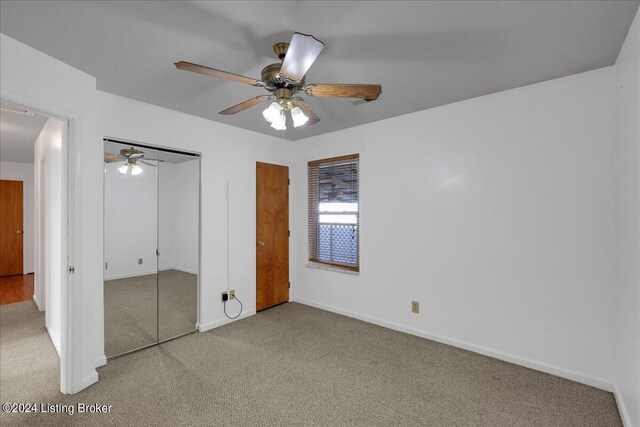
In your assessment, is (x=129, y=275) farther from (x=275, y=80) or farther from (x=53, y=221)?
(x=275, y=80)

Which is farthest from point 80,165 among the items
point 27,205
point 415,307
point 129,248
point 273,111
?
point 27,205

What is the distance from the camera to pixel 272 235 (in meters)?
4.14

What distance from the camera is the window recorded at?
3.78 metres

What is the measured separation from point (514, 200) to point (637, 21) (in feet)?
4.48

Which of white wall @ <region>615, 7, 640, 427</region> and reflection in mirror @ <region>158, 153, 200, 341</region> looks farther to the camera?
reflection in mirror @ <region>158, 153, 200, 341</region>

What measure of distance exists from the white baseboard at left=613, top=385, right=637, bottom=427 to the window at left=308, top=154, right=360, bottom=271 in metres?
2.37

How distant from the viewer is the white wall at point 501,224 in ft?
7.41

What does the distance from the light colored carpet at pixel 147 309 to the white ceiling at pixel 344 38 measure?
1.87m

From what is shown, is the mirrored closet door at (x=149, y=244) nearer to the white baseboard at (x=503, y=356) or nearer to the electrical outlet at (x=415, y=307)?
the white baseboard at (x=503, y=356)

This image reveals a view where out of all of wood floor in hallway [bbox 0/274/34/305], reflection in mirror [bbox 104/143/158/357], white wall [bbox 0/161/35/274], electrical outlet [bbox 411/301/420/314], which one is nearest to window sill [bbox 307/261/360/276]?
electrical outlet [bbox 411/301/420/314]

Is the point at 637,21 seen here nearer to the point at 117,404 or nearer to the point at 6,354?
the point at 117,404

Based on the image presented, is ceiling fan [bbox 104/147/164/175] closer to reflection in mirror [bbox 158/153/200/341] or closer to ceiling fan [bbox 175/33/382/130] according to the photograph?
reflection in mirror [bbox 158/153/200/341]

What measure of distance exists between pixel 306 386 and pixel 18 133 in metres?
4.86

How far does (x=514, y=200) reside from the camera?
2.59 metres
